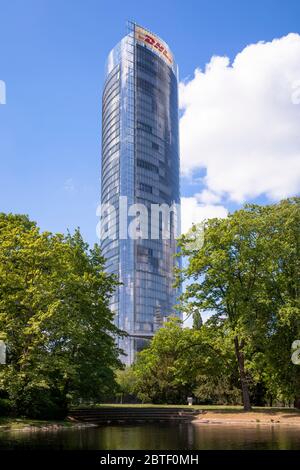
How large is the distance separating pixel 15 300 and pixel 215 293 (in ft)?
62.4

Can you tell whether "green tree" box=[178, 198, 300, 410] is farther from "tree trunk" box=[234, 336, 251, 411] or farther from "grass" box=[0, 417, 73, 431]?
"grass" box=[0, 417, 73, 431]

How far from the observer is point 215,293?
4766 centimetres

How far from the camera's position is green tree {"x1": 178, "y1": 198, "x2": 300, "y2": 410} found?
4394 centimetres

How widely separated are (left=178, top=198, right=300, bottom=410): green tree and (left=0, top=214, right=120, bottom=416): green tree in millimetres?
10638

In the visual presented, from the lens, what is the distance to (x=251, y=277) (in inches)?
1828

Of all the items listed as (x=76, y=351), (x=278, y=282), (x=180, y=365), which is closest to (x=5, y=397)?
(x=76, y=351)

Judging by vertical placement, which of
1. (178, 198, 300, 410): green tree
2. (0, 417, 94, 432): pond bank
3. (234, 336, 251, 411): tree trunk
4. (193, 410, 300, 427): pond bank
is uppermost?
(178, 198, 300, 410): green tree

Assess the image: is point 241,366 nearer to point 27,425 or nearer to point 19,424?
point 27,425

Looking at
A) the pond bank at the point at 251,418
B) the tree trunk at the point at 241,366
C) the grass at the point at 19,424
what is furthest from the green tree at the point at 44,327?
the tree trunk at the point at 241,366

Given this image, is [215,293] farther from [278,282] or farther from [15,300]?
[15,300]

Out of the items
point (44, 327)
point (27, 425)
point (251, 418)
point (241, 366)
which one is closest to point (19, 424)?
point (27, 425)

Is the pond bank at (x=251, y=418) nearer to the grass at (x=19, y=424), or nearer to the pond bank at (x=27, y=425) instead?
the pond bank at (x=27, y=425)

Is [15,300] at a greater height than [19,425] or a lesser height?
greater

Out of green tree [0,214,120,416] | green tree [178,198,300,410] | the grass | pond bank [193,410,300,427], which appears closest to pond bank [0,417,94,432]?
the grass
